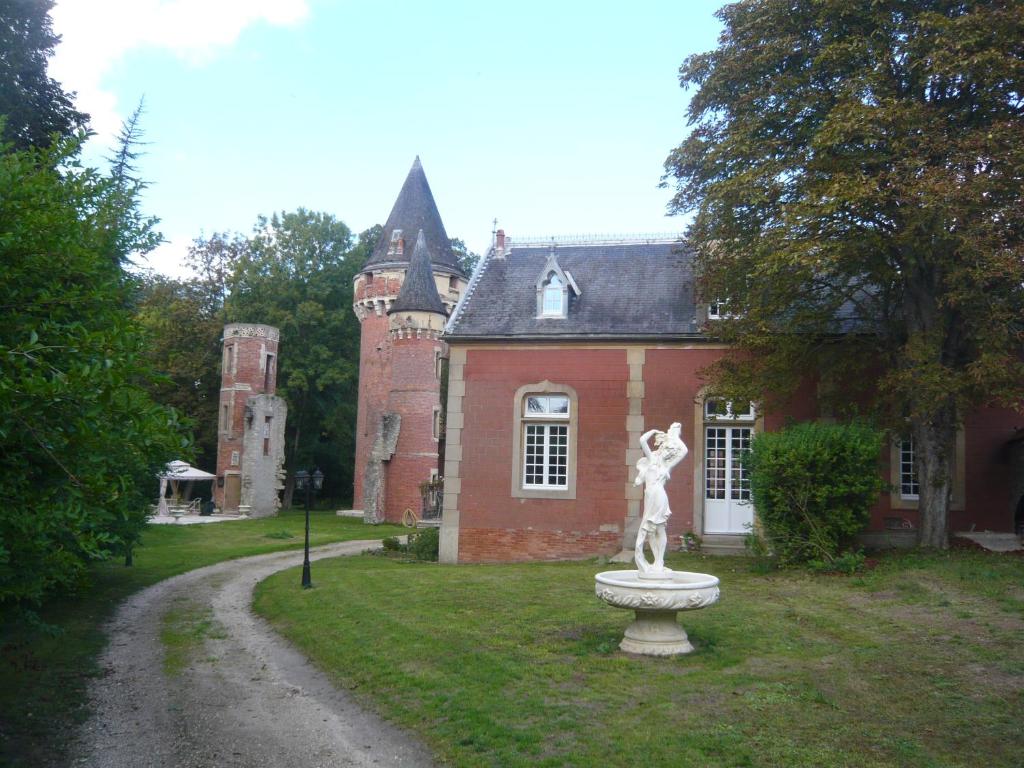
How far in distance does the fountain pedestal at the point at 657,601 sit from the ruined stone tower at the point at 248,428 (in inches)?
1407

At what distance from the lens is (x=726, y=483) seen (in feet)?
68.6

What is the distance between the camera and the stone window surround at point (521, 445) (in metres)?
21.2

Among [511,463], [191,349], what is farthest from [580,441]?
[191,349]

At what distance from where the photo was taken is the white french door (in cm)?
2075

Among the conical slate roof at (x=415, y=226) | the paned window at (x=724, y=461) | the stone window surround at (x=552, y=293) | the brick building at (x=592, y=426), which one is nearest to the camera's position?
the brick building at (x=592, y=426)

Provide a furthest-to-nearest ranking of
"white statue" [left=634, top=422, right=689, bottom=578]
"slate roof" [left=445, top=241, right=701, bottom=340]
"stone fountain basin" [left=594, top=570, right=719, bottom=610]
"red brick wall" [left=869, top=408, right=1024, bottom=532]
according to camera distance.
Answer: "slate roof" [left=445, top=241, right=701, bottom=340], "red brick wall" [left=869, top=408, right=1024, bottom=532], "white statue" [left=634, top=422, right=689, bottom=578], "stone fountain basin" [left=594, top=570, right=719, bottom=610]

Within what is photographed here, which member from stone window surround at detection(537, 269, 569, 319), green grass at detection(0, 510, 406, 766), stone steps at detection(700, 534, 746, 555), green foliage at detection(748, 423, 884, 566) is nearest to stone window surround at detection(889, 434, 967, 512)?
green foliage at detection(748, 423, 884, 566)

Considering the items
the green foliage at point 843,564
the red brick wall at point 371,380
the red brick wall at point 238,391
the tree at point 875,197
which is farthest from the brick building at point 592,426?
the red brick wall at point 238,391

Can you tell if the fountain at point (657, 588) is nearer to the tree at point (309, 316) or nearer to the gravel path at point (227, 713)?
the gravel path at point (227, 713)

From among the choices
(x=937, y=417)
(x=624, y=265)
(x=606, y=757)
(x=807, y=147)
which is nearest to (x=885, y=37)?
(x=807, y=147)

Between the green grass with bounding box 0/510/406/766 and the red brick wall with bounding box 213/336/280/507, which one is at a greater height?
the red brick wall with bounding box 213/336/280/507

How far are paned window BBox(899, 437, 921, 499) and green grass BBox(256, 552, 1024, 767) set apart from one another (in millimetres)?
3864

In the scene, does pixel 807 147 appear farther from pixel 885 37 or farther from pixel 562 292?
pixel 562 292

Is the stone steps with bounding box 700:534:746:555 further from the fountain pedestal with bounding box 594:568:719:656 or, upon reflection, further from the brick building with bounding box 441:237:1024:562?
the fountain pedestal with bounding box 594:568:719:656
